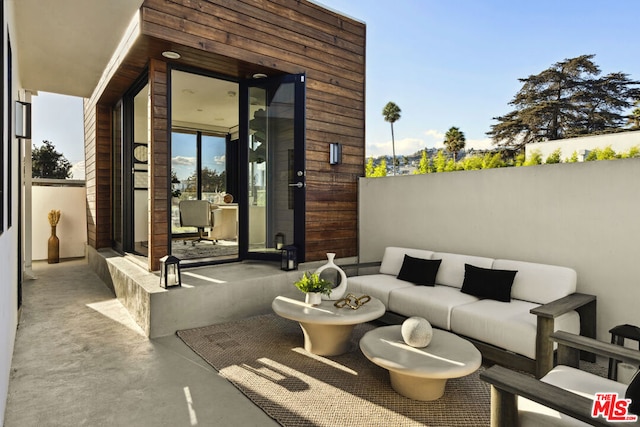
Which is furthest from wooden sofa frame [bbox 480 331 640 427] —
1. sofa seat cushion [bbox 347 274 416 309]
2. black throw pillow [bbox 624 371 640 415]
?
sofa seat cushion [bbox 347 274 416 309]

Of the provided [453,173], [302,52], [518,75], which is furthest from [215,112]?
[518,75]

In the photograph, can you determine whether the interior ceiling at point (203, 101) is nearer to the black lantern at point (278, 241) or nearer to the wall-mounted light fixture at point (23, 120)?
the wall-mounted light fixture at point (23, 120)

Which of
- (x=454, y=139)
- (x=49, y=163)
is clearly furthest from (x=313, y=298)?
(x=454, y=139)

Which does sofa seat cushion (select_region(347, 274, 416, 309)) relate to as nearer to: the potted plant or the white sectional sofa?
the white sectional sofa

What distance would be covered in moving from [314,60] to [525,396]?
4.41m

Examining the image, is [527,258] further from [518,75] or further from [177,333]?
[518,75]

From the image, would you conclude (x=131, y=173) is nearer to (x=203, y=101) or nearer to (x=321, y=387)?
(x=203, y=101)

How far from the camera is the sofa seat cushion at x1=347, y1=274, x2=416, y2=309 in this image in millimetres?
3421

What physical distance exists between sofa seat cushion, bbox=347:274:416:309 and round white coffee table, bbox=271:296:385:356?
0.46 metres

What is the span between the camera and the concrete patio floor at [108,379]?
6.66 feet

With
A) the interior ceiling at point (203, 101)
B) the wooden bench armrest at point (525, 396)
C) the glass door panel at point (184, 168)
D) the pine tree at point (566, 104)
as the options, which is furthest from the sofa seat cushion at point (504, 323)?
the pine tree at point (566, 104)

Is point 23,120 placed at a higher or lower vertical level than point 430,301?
higher

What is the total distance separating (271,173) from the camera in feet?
15.4

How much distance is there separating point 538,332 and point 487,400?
0.55m
